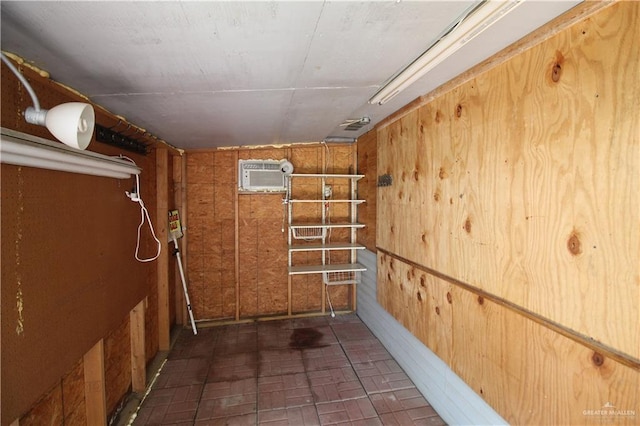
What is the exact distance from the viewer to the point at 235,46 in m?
1.07

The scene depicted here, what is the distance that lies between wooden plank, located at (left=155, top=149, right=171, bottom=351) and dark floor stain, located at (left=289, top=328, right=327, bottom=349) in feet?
4.08

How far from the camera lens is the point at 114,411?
1.87 m

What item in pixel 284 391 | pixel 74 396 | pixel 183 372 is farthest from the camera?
pixel 183 372

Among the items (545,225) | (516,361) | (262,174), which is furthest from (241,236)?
(545,225)

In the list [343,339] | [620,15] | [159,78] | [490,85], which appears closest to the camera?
[620,15]

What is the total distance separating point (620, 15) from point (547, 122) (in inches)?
14.0

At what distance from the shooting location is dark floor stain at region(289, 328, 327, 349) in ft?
9.44

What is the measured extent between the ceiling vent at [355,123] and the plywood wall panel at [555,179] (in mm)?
840

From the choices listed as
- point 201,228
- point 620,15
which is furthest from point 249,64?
point 201,228

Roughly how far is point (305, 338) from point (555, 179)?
2.64 meters

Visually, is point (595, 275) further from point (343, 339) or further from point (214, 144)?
point (214, 144)

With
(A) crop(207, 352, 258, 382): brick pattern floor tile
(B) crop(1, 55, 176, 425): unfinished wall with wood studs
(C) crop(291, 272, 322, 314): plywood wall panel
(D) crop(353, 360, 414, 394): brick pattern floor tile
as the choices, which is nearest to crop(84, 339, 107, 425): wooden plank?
(B) crop(1, 55, 176, 425): unfinished wall with wood studs

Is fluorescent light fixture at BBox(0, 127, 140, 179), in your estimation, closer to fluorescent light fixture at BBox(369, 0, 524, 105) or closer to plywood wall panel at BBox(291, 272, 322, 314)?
fluorescent light fixture at BBox(369, 0, 524, 105)

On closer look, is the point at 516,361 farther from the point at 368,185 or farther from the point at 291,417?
the point at 368,185
